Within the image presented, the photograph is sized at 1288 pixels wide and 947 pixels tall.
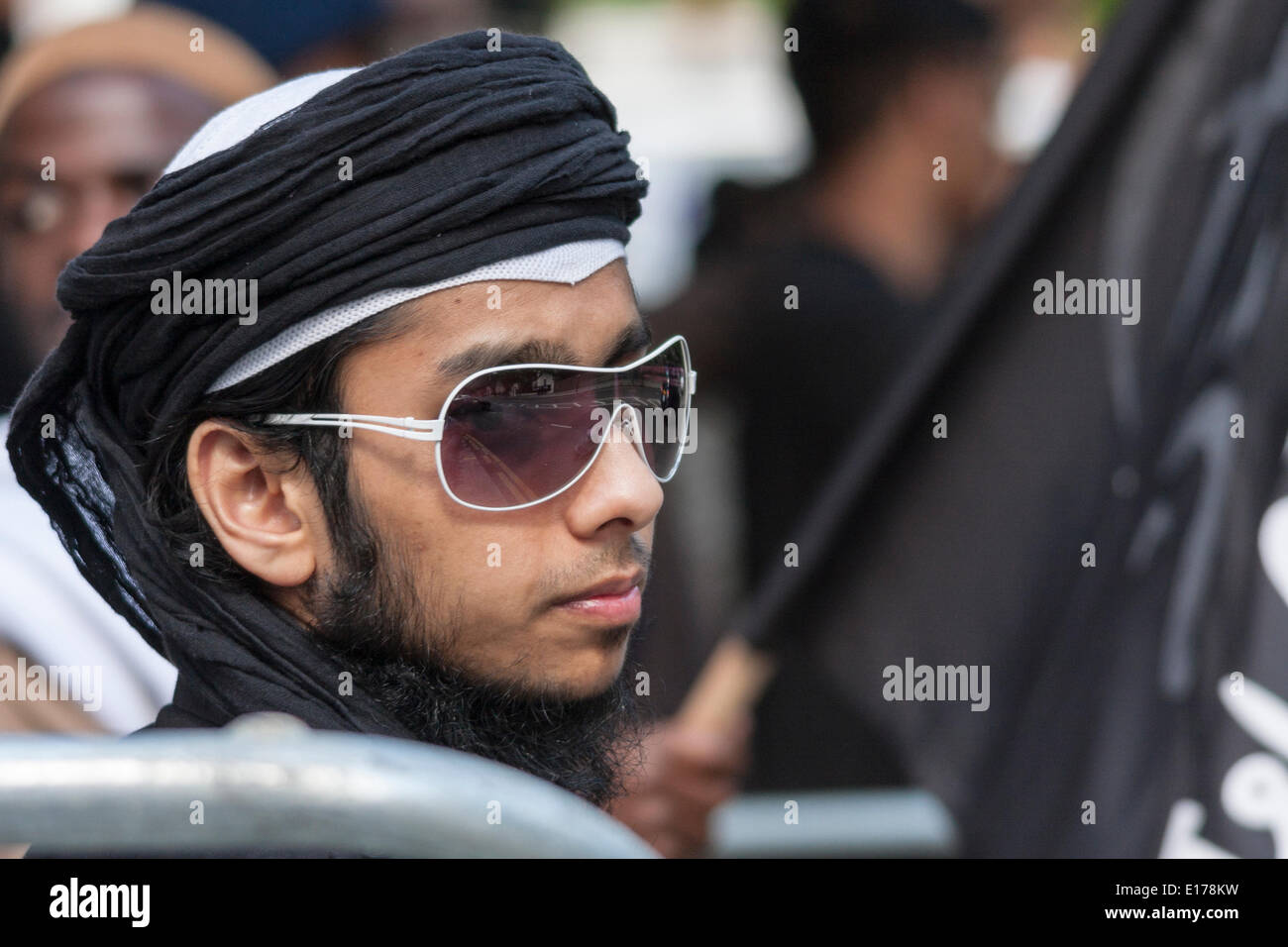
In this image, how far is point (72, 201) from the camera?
318 centimetres

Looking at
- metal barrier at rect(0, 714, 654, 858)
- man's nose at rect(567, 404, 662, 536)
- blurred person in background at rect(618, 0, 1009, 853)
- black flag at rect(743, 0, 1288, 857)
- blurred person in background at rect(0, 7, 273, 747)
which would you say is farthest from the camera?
blurred person in background at rect(618, 0, 1009, 853)

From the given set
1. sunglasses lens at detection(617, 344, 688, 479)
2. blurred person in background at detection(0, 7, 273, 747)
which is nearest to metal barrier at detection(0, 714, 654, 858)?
sunglasses lens at detection(617, 344, 688, 479)

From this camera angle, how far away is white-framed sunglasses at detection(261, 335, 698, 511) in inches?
72.4

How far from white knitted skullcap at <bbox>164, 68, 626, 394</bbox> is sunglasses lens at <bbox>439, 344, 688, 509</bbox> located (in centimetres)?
12

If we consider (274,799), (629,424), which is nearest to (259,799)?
(274,799)

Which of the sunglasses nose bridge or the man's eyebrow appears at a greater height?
the man's eyebrow

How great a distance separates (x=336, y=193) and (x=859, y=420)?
88.2 inches

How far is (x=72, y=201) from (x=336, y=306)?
1643mm

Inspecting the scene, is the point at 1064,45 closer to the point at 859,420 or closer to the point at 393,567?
the point at 859,420

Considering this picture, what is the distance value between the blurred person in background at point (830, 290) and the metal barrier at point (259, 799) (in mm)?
2740

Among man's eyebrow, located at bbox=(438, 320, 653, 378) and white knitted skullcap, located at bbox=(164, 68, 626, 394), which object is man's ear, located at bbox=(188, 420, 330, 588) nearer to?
white knitted skullcap, located at bbox=(164, 68, 626, 394)

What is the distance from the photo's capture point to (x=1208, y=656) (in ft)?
7.84

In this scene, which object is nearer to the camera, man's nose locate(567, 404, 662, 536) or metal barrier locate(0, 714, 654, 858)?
metal barrier locate(0, 714, 654, 858)
